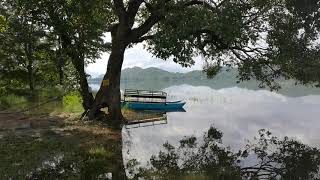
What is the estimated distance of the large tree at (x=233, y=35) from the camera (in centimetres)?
1742

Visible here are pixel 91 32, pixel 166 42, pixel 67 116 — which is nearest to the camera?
pixel 166 42

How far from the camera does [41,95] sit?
48531mm

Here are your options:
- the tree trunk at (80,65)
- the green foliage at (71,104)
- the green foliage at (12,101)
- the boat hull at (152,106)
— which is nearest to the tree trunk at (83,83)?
the tree trunk at (80,65)

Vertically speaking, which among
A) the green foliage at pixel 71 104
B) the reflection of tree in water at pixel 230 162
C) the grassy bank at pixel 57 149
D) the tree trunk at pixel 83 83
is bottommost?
the reflection of tree in water at pixel 230 162

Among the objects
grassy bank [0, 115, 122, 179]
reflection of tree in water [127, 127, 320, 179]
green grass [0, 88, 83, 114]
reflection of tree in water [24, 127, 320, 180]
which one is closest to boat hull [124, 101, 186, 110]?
green grass [0, 88, 83, 114]

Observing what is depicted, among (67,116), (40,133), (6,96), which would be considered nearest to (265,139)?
(40,133)

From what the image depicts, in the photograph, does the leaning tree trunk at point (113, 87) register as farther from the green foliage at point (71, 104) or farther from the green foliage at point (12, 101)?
the green foliage at point (12, 101)

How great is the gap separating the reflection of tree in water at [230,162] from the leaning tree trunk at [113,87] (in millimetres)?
6691

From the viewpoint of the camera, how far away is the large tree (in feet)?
57.2

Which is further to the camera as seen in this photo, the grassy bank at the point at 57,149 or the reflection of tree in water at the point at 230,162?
the reflection of tree in water at the point at 230,162

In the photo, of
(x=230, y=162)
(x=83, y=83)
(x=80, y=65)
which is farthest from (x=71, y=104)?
(x=230, y=162)

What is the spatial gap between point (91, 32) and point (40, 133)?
796 cm

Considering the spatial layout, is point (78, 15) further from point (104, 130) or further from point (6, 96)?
point (6, 96)

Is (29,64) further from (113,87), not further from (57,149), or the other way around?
(57,149)
